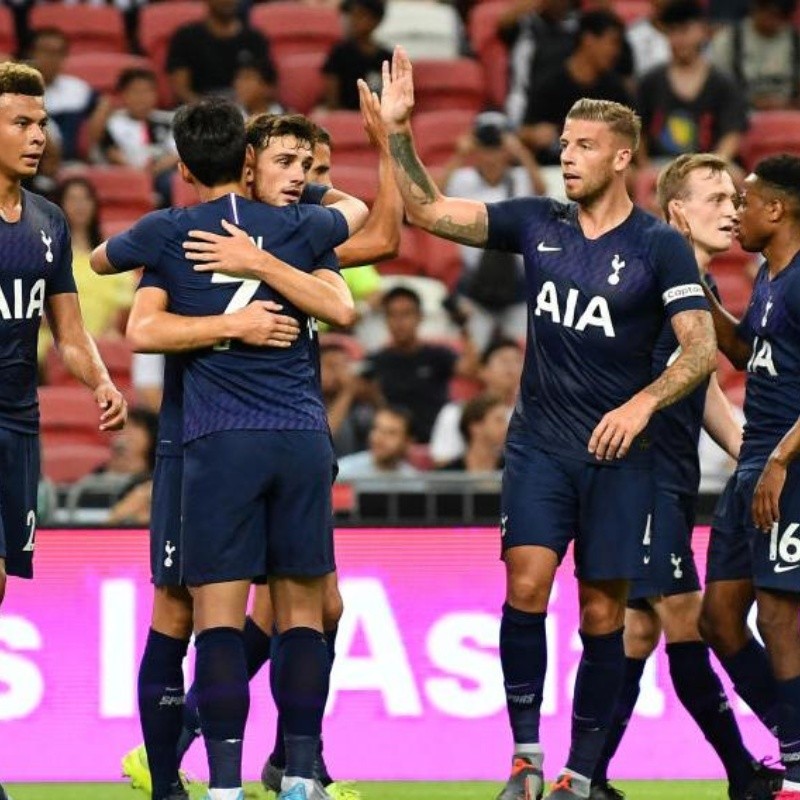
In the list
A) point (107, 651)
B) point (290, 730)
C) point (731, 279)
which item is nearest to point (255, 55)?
point (731, 279)

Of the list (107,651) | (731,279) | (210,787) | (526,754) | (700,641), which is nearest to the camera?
(210,787)

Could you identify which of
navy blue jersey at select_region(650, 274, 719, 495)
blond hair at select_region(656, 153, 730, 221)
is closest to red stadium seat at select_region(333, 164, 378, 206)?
blond hair at select_region(656, 153, 730, 221)

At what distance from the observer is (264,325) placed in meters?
6.36

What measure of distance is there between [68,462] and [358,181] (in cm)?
296

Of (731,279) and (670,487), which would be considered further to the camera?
(731,279)

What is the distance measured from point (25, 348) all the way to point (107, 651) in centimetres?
182

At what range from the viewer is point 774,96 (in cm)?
1465

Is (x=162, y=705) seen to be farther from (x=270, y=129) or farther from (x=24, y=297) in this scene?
(x=270, y=129)

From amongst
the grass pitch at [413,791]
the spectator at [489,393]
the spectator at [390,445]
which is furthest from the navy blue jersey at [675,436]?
the spectator at [489,393]

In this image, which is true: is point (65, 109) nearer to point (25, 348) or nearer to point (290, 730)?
point (25, 348)

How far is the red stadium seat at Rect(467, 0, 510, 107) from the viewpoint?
14.5 meters

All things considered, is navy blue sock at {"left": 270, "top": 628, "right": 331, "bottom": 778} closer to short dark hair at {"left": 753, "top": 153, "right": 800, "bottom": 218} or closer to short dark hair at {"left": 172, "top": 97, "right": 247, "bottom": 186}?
short dark hair at {"left": 172, "top": 97, "right": 247, "bottom": 186}

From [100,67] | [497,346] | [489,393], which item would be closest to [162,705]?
[489,393]

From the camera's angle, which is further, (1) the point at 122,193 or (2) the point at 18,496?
(1) the point at 122,193
